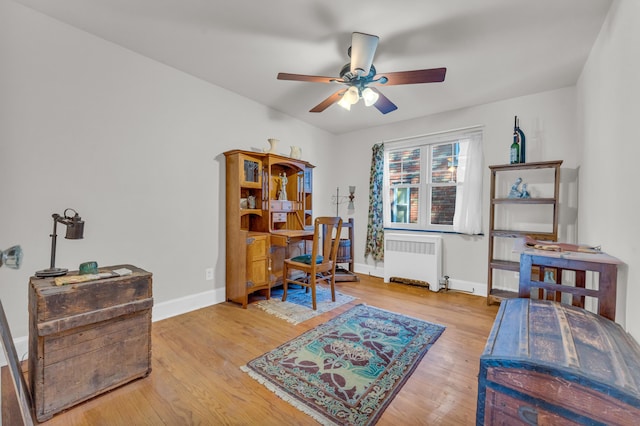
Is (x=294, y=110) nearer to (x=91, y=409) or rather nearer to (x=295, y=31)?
(x=295, y=31)

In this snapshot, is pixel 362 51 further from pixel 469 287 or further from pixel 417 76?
pixel 469 287

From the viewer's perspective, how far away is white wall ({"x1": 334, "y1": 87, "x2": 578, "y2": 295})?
2.92m

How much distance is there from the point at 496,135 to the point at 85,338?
4.33 m

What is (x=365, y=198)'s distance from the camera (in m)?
4.51

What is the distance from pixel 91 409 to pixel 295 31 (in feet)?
9.07

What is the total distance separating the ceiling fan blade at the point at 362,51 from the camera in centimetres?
184

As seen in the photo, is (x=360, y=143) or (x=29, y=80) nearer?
(x=29, y=80)

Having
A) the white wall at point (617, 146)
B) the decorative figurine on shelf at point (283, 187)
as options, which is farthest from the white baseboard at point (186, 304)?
the white wall at point (617, 146)

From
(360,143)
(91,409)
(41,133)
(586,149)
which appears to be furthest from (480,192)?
(41,133)

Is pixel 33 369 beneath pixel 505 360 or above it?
beneath

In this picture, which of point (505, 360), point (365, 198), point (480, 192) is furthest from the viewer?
point (365, 198)

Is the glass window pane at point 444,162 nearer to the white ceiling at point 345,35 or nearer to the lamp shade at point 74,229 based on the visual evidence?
the white ceiling at point 345,35

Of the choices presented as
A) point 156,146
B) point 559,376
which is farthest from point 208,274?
point 559,376

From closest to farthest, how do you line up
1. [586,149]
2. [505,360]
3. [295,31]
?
1. [505,360]
2. [295,31]
3. [586,149]
